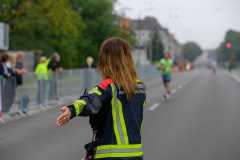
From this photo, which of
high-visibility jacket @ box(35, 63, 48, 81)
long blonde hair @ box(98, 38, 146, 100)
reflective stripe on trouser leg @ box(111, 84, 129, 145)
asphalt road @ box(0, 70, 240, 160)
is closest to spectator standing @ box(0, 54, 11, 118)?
asphalt road @ box(0, 70, 240, 160)

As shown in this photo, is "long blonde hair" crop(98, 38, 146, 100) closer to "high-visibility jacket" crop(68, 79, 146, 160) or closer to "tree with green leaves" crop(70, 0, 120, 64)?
"high-visibility jacket" crop(68, 79, 146, 160)

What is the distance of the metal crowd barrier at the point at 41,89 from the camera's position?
1001cm

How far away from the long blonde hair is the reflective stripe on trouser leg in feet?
0.28

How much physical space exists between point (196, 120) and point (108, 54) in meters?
7.31

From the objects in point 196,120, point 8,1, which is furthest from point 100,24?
point 196,120

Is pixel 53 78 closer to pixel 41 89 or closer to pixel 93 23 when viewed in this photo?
pixel 41 89

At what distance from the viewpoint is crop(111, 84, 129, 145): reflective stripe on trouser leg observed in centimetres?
263

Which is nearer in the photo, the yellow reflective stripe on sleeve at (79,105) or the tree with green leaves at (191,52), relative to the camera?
the yellow reflective stripe on sleeve at (79,105)

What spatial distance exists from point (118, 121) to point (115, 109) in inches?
3.3

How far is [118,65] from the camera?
275 cm

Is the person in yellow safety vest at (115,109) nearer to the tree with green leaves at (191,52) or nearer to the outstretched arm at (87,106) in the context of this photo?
the outstretched arm at (87,106)

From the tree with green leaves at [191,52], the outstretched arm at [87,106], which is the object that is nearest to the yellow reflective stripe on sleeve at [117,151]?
the outstretched arm at [87,106]

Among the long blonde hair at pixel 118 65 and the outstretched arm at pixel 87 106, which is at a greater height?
the long blonde hair at pixel 118 65

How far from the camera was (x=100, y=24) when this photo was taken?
1789 inches
